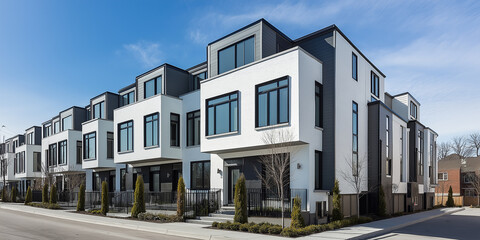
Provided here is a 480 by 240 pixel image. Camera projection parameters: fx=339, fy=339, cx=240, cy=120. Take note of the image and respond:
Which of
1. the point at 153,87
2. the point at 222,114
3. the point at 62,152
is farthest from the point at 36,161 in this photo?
the point at 222,114

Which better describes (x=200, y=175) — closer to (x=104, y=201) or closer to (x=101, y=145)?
(x=104, y=201)

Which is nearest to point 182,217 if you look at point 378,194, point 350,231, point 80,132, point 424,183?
point 350,231

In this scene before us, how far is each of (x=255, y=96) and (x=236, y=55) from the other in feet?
11.7

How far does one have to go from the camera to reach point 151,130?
2281 centimetres

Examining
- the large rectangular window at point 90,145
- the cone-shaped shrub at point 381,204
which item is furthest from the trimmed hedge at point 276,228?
the large rectangular window at point 90,145

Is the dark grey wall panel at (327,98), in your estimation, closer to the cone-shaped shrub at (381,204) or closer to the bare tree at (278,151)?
the bare tree at (278,151)

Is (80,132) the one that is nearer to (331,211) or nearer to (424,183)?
→ (331,211)

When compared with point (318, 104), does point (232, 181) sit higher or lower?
lower

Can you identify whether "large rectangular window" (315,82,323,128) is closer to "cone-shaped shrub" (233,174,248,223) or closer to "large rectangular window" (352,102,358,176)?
"large rectangular window" (352,102,358,176)

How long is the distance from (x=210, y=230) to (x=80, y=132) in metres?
25.5

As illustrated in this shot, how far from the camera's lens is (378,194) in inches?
802

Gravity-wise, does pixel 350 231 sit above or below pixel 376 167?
below

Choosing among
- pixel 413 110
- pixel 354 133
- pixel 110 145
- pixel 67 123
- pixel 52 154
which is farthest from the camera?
pixel 52 154

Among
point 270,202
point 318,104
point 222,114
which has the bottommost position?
point 270,202
